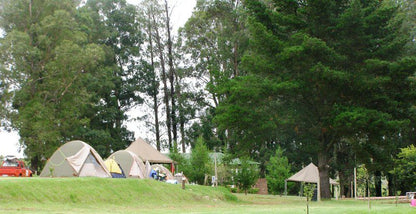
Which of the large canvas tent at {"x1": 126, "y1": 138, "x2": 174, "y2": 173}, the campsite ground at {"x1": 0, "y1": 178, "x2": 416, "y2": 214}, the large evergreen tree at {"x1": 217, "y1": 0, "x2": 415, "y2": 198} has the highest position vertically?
the large evergreen tree at {"x1": 217, "y1": 0, "x2": 415, "y2": 198}

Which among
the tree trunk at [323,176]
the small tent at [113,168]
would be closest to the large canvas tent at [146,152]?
the small tent at [113,168]

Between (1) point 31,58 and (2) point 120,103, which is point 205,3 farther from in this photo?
(1) point 31,58

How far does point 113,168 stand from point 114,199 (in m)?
8.45

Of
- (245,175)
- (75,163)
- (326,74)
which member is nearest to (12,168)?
(75,163)

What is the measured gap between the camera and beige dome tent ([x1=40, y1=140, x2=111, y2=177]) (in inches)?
978

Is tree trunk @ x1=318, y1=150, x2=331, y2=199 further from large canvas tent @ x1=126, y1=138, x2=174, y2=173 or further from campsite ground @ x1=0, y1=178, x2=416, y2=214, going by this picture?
large canvas tent @ x1=126, y1=138, x2=174, y2=173

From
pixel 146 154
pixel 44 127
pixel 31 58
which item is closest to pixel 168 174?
pixel 146 154

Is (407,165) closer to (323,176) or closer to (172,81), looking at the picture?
(323,176)

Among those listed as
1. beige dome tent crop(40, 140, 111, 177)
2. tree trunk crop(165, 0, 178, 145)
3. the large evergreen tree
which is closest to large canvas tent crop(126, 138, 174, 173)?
the large evergreen tree

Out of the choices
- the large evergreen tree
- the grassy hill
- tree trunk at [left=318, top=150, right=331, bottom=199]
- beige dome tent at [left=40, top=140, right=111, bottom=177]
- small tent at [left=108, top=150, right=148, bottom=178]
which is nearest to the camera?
the grassy hill

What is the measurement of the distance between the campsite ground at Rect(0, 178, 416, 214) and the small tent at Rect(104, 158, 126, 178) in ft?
14.6

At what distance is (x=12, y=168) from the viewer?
28859 mm

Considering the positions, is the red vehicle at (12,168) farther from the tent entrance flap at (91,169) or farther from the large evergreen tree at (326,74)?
the large evergreen tree at (326,74)

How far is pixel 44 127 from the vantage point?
3766 cm
